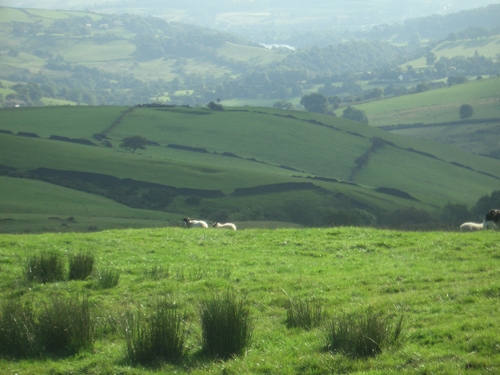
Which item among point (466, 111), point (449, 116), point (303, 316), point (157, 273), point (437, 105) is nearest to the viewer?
point (303, 316)

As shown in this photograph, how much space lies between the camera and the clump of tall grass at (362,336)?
9.44 meters

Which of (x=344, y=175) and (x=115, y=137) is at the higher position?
(x=115, y=137)

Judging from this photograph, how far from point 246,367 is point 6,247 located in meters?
12.2

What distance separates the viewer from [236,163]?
91.9 meters

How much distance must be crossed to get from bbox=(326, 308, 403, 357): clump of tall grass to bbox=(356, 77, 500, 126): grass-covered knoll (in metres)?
129

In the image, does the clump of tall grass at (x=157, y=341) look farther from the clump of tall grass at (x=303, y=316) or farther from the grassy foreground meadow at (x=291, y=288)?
the clump of tall grass at (x=303, y=316)

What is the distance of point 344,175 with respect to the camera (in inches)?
3629

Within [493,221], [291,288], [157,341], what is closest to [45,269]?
[291,288]

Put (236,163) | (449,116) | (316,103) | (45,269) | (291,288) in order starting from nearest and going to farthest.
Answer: (291,288) < (45,269) < (236,163) < (449,116) < (316,103)

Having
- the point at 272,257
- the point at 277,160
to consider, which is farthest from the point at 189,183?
the point at 272,257

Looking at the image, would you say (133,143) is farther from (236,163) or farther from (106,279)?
(106,279)

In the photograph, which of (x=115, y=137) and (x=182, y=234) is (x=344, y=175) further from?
(x=182, y=234)

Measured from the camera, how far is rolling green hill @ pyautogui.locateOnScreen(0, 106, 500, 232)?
70.4 m

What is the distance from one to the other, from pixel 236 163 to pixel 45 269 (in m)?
76.9
